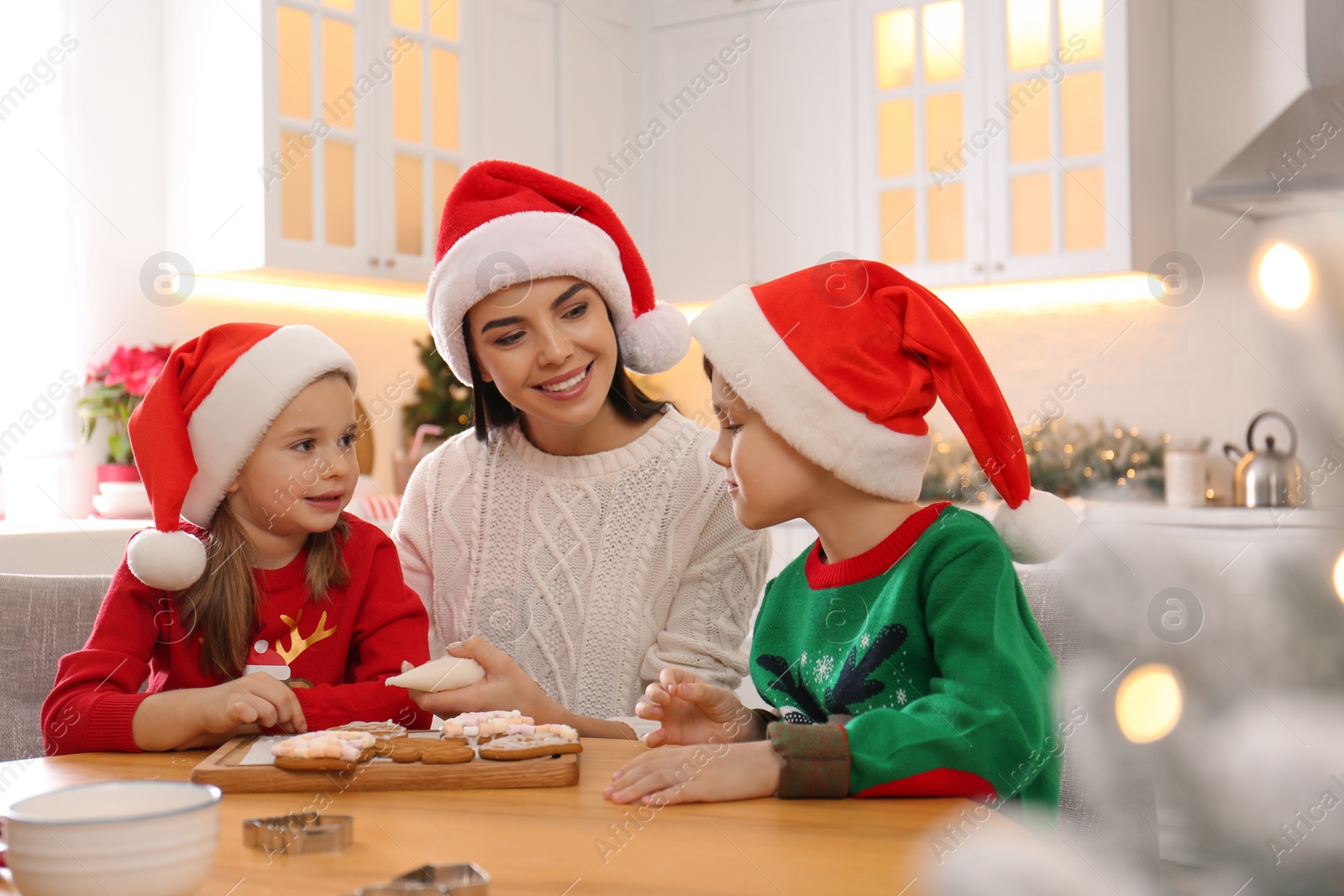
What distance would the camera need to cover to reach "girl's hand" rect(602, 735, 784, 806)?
866mm

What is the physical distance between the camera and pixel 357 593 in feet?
4.61

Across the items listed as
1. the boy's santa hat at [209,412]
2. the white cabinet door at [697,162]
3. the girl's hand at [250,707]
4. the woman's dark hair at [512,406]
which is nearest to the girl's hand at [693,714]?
the girl's hand at [250,707]

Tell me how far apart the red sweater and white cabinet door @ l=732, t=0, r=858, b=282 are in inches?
113

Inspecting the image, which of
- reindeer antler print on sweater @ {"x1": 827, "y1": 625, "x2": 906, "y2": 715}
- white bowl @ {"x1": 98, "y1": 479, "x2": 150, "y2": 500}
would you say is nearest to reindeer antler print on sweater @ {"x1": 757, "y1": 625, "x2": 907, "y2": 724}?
reindeer antler print on sweater @ {"x1": 827, "y1": 625, "x2": 906, "y2": 715}

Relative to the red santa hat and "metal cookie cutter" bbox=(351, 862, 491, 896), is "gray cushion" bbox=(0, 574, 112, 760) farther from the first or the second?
"metal cookie cutter" bbox=(351, 862, 491, 896)

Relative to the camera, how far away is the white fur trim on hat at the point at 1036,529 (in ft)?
3.61

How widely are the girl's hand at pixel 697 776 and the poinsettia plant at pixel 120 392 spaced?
2.54m

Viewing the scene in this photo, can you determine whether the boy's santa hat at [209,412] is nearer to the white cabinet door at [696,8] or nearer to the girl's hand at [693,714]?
the girl's hand at [693,714]

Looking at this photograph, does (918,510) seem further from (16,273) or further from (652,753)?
(16,273)

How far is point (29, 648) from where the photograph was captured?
153 centimetres

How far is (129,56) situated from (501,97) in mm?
1165

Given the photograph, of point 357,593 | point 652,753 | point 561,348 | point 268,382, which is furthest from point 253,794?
point 561,348

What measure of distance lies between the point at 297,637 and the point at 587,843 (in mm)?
682

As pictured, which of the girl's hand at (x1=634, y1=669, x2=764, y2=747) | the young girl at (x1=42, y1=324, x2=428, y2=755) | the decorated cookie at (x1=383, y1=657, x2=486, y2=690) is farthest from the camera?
the young girl at (x1=42, y1=324, x2=428, y2=755)
